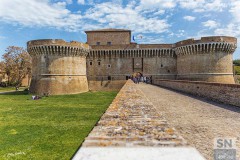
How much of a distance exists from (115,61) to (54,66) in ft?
34.9

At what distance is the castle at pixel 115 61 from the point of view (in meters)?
27.8

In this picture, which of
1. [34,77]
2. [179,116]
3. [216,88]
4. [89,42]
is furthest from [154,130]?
[89,42]

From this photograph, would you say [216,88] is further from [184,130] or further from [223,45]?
[223,45]

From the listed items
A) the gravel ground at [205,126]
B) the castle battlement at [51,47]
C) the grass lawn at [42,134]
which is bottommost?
the grass lawn at [42,134]

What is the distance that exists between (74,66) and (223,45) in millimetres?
22177

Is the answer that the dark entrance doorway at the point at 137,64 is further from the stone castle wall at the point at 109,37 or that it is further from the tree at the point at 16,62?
the tree at the point at 16,62

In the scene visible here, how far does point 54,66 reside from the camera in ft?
92.2

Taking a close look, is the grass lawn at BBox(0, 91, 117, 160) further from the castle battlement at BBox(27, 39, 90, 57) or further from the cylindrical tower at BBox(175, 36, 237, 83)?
the cylindrical tower at BBox(175, 36, 237, 83)

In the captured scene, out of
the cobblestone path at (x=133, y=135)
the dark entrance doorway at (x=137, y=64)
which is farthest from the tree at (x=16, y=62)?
the cobblestone path at (x=133, y=135)

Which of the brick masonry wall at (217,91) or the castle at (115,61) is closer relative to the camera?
the brick masonry wall at (217,91)

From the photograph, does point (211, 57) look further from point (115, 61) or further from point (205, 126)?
point (205, 126)

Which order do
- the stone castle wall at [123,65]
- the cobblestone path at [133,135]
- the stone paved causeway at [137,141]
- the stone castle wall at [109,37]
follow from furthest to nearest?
the stone castle wall at [109,37], the stone castle wall at [123,65], the cobblestone path at [133,135], the stone paved causeway at [137,141]

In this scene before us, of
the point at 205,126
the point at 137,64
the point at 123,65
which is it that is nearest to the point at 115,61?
the point at 123,65

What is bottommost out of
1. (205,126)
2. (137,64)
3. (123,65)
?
(205,126)
